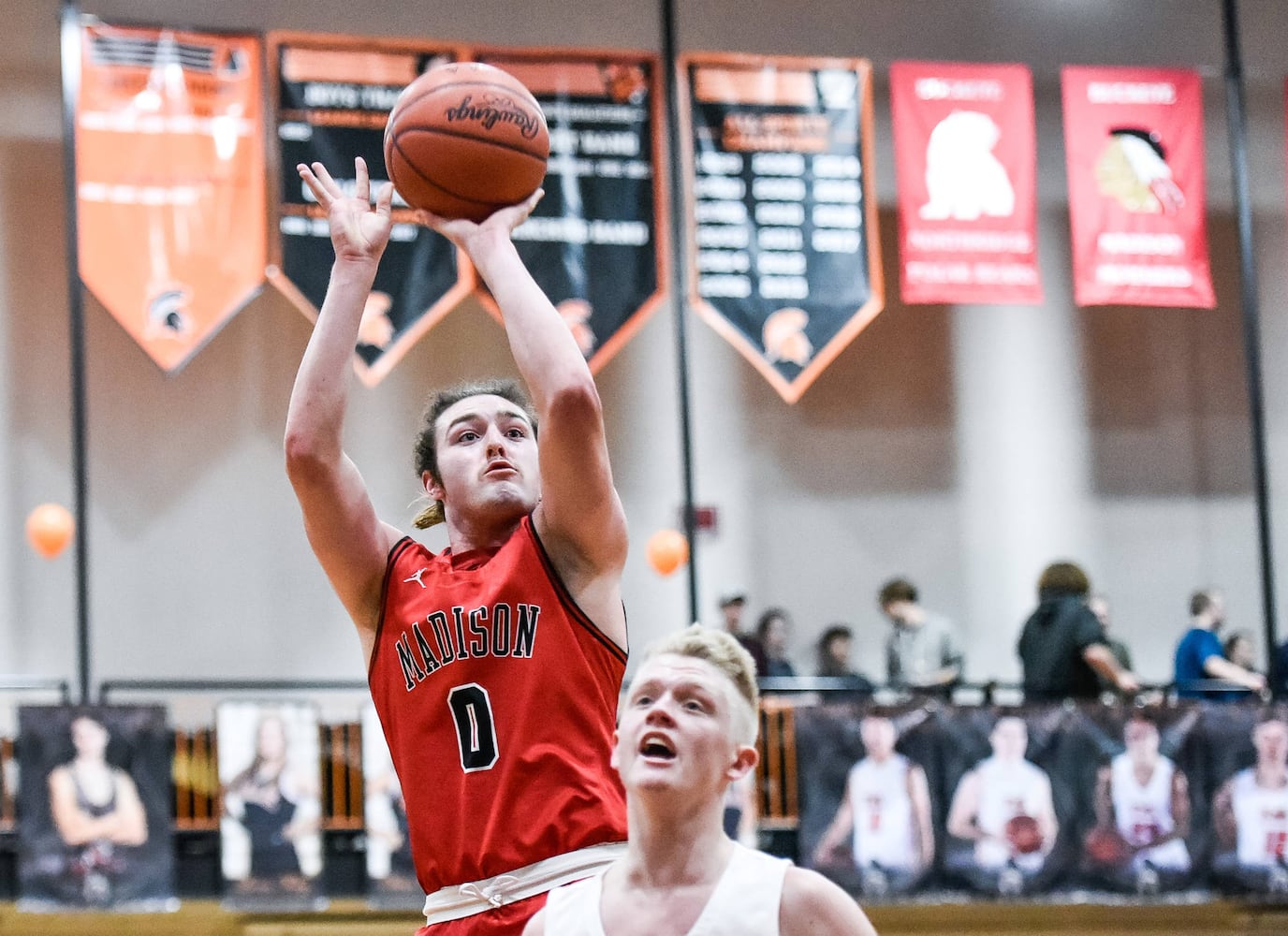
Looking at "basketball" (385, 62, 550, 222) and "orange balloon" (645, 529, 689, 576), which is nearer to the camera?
"basketball" (385, 62, 550, 222)

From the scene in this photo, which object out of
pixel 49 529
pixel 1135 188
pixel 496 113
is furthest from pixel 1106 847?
pixel 496 113

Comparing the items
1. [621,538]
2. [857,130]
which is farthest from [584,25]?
[621,538]

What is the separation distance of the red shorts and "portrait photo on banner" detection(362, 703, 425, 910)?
17.5ft

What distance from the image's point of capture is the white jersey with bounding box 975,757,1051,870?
8.26 meters

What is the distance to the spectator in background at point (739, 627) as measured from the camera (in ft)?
32.6

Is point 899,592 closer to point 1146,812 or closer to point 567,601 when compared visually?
point 1146,812

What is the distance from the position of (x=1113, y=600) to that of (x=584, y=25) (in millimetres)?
5457

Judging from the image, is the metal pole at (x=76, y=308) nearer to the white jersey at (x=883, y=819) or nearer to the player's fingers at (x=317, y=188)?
the white jersey at (x=883, y=819)

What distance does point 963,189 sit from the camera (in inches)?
369

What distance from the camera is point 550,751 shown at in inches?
112

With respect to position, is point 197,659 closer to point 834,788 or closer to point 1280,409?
point 834,788

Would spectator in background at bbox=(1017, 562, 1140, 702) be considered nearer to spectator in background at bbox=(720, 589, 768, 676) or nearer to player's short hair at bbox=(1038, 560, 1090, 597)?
player's short hair at bbox=(1038, 560, 1090, 597)

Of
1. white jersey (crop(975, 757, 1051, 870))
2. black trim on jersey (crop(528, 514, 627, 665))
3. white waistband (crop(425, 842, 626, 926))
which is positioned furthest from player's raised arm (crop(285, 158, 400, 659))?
white jersey (crop(975, 757, 1051, 870))

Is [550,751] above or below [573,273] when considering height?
below
